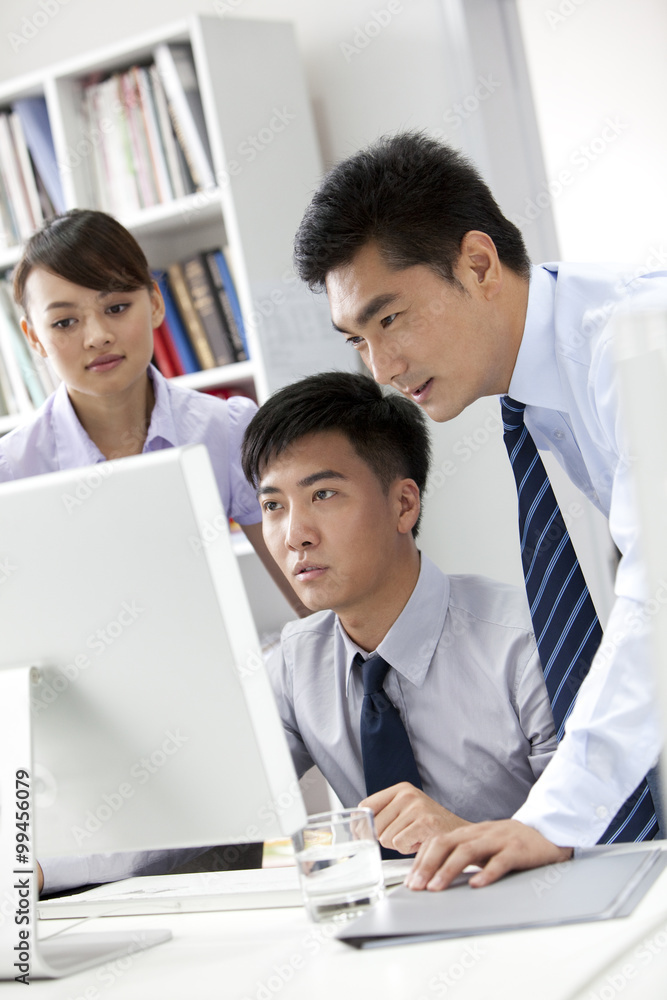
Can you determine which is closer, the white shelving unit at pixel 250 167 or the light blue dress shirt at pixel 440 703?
the light blue dress shirt at pixel 440 703

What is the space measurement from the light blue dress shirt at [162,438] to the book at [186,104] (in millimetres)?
643

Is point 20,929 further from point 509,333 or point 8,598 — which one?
point 509,333

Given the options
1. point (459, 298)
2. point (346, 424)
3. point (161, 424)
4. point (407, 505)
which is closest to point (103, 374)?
point (161, 424)

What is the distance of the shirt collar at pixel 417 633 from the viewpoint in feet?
4.51

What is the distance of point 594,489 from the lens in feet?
4.38

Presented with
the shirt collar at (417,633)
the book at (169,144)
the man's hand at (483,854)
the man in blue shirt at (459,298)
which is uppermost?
the book at (169,144)

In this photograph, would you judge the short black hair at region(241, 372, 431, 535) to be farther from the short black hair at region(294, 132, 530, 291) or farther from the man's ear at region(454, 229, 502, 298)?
the man's ear at region(454, 229, 502, 298)

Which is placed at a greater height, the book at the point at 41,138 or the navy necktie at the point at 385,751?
the book at the point at 41,138

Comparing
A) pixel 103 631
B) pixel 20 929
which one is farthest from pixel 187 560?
pixel 20 929

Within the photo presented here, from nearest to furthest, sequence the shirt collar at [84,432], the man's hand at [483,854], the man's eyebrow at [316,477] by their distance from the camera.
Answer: the man's hand at [483,854]
the man's eyebrow at [316,477]
the shirt collar at [84,432]

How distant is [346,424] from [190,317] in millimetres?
999

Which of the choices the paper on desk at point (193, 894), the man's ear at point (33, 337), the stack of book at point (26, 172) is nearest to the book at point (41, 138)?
the stack of book at point (26, 172)

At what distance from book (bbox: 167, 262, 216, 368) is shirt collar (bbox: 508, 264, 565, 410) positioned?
1211 mm

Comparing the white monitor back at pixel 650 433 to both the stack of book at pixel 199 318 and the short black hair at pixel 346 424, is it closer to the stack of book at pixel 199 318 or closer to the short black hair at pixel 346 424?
the short black hair at pixel 346 424
